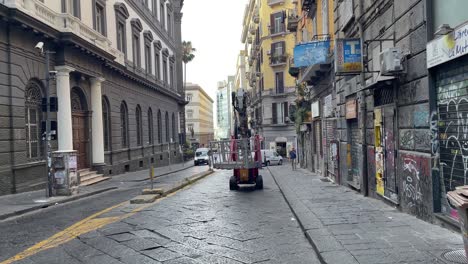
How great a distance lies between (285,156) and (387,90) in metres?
42.9

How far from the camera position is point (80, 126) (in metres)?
23.3

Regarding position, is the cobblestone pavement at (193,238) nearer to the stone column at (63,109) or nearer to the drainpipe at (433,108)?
the drainpipe at (433,108)

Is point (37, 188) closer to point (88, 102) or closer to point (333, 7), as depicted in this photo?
point (88, 102)

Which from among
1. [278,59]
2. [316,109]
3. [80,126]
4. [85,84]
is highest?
[278,59]

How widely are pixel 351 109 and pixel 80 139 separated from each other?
1485 cm

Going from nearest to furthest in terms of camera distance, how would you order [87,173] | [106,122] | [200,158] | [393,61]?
1. [393,61]
2. [87,173]
3. [106,122]
4. [200,158]

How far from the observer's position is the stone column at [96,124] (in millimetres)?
24125

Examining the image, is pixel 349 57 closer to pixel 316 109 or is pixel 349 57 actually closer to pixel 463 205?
pixel 463 205

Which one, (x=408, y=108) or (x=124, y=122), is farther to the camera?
(x=124, y=122)

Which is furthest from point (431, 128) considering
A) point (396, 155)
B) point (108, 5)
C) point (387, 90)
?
point (108, 5)

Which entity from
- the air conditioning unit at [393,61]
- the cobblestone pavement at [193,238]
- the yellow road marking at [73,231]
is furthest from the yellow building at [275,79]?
the air conditioning unit at [393,61]

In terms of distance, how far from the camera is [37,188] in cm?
1756

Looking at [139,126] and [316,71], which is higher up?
[316,71]

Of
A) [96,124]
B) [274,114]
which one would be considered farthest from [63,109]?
[274,114]
